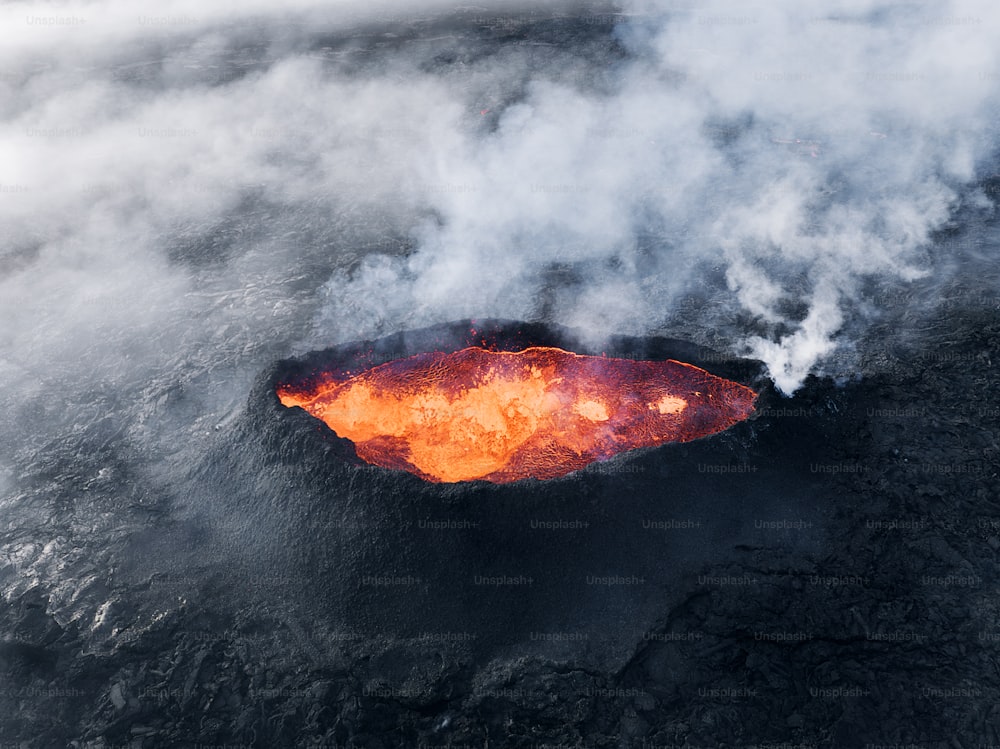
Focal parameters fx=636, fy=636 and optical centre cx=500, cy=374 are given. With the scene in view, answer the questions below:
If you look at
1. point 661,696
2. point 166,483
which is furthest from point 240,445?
point 661,696

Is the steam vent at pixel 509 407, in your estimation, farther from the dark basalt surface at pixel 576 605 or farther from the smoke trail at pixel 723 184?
the smoke trail at pixel 723 184

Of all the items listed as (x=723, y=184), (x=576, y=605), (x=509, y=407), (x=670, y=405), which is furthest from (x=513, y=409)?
(x=723, y=184)

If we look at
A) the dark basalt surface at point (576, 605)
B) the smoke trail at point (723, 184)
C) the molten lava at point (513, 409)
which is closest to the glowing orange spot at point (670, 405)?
the molten lava at point (513, 409)

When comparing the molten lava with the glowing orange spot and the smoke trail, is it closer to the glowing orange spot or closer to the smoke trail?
the glowing orange spot

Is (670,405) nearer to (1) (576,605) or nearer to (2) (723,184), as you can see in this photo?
(1) (576,605)

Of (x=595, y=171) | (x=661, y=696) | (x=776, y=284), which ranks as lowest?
(x=661, y=696)

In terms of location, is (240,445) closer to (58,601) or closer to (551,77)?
(58,601)
